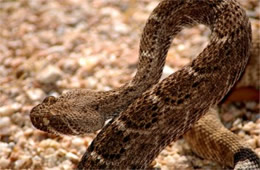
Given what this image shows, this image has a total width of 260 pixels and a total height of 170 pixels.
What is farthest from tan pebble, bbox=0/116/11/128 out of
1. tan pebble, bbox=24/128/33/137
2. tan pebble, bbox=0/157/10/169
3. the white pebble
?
the white pebble

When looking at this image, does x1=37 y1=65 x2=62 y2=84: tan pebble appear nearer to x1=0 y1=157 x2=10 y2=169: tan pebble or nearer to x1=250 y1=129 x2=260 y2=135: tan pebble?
x1=0 y1=157 x2=10 y2=169: tan pebble

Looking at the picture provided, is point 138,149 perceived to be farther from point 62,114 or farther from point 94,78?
point 94,78

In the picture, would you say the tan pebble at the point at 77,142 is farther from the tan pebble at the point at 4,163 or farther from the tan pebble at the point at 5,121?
the tan pebble at the point at 5,121

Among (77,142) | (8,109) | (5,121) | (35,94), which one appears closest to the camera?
(77,142)

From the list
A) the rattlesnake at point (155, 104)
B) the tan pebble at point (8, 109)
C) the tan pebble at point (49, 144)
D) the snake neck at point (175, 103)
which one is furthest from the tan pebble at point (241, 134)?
the tan pebble at point (8, 109)

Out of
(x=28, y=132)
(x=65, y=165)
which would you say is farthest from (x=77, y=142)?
(x=28, y=132)

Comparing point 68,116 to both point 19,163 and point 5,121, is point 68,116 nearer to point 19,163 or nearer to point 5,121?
point 19,163

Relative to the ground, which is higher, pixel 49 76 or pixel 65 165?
pixel 49 76

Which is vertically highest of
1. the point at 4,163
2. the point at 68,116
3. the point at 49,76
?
the point at 68,116

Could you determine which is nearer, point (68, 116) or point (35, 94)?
point (68, 116)
